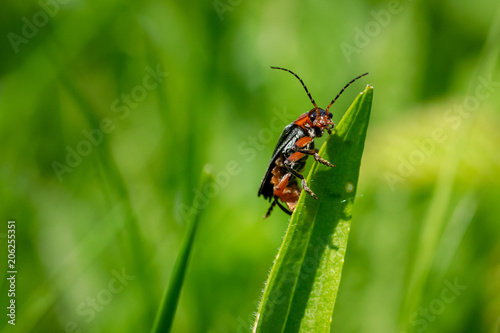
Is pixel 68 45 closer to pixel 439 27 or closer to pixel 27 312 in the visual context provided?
pixel 27 312

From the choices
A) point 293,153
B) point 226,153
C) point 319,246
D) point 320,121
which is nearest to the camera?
point 319,246

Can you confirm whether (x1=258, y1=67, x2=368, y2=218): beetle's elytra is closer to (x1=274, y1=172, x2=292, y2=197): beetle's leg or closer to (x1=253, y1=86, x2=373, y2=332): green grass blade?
(x1=274, y1=172, x2=292, y2=197): beetle's leg

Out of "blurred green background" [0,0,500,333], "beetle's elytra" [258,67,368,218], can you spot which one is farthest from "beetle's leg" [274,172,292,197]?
"blurred green background" [0,0,500,333]

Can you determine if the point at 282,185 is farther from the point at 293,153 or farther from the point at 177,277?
the point at 177,277

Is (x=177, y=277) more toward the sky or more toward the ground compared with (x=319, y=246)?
more toward the ground

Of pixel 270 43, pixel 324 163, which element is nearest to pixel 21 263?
pixel 324 163

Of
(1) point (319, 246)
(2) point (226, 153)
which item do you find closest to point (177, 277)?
(1) point (319, 246)

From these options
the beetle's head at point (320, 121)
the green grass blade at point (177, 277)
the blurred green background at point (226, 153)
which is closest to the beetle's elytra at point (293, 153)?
the beetle's head at point (320, 121)
